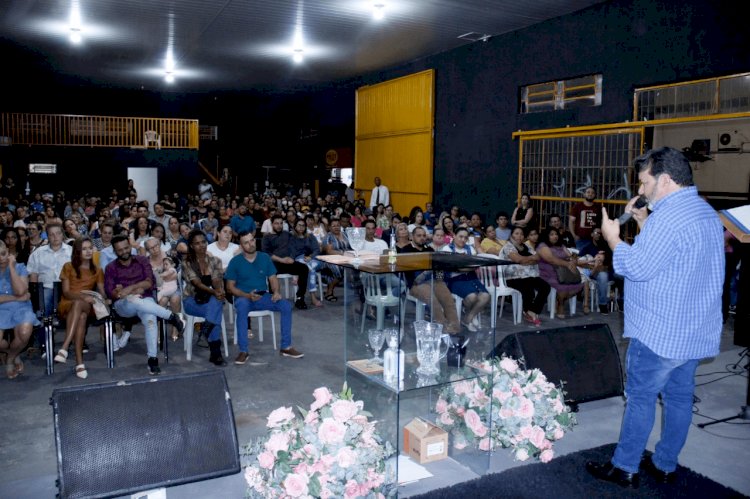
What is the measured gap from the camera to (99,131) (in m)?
20.0

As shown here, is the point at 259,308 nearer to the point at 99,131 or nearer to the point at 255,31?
the point at 255,31

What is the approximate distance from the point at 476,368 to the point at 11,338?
4.00 m

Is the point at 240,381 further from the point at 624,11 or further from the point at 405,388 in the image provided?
the point at 624,11

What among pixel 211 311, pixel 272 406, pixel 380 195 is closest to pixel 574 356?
pixel 272 406

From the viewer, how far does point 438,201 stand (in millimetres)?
13039

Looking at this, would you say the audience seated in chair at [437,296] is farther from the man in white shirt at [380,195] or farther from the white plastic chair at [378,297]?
the man in white shirt at [380,195]

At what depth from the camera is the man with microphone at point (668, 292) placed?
269 cm

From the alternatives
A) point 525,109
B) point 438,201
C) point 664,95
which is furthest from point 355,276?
point 438,201

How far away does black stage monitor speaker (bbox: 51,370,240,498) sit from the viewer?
2.38 metres

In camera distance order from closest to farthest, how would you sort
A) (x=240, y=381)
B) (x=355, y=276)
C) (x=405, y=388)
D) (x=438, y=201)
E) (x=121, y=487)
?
1. (x=121, y=487)
2. (x=405, y=388)
3. (x=355, y=276)
4. (x=240, y=381)
5. (x=438, y=201)

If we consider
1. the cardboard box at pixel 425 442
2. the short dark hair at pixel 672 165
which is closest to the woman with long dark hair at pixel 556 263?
the cardboard box at pixel 425 442

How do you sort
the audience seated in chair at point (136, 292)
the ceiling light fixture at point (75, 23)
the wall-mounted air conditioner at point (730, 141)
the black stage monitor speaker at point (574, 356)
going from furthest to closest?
the ceiling light fixture at point (75, 23), the wall-mounted air conditioner at point (730, 141), the audience seated in chair at point (136, 292), the black stage monitor speaker at point (574, 356)

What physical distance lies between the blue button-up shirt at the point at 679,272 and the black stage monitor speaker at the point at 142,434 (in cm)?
186

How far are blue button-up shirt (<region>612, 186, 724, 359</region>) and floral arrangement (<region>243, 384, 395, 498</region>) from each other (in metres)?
1.30
